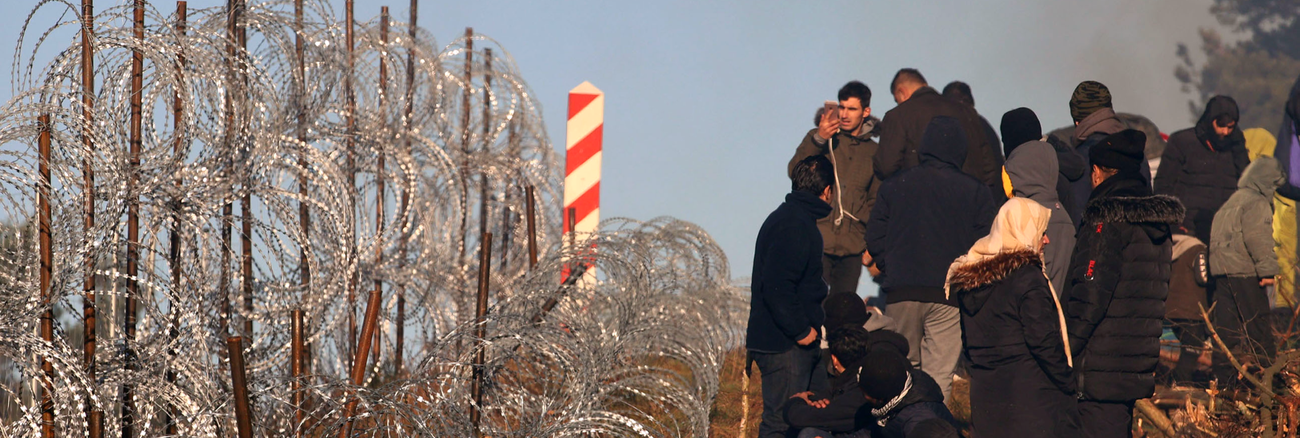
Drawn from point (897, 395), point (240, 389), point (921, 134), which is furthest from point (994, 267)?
point (240, 389)

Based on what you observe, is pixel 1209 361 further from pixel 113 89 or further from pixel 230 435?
pixel 113 89

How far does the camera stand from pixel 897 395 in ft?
13.9

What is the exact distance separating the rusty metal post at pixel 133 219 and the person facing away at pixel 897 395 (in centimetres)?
253

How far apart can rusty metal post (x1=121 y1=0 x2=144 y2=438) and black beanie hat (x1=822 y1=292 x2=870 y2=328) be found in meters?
2.61

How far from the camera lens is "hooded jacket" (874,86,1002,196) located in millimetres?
6406

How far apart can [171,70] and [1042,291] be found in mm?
3132

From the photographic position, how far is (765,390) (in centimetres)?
511

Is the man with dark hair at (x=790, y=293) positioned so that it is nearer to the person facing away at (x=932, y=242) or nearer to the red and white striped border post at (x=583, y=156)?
the person facing away at (x=932, y=242)

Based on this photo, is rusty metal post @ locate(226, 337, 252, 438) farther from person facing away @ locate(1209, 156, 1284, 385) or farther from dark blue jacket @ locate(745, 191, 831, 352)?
person facing away @ locate(1209, 156, 1284, 385)

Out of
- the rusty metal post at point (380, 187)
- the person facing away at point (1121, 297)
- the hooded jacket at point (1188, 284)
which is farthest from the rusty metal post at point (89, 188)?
the hooded jacket at point (1188, 284)

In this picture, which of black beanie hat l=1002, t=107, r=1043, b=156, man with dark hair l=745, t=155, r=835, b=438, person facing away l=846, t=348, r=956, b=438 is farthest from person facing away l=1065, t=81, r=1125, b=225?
person facing away l=846, t=348, r=956, b=438

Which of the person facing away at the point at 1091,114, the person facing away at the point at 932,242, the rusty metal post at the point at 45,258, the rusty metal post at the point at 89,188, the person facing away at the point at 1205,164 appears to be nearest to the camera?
the rusty metal post at the point at 45,258

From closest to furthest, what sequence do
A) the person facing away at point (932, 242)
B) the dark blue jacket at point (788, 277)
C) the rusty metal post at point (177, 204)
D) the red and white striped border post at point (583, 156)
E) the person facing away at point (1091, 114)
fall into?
the rusty metal post at point (177, 204)
the dark blue jacket at point (788, 277)
the person facing away at point (932, 242)
the person facing away at point (1091, 114)
the red and white striped border post at point (583, 156)

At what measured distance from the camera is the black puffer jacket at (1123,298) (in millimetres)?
4531
